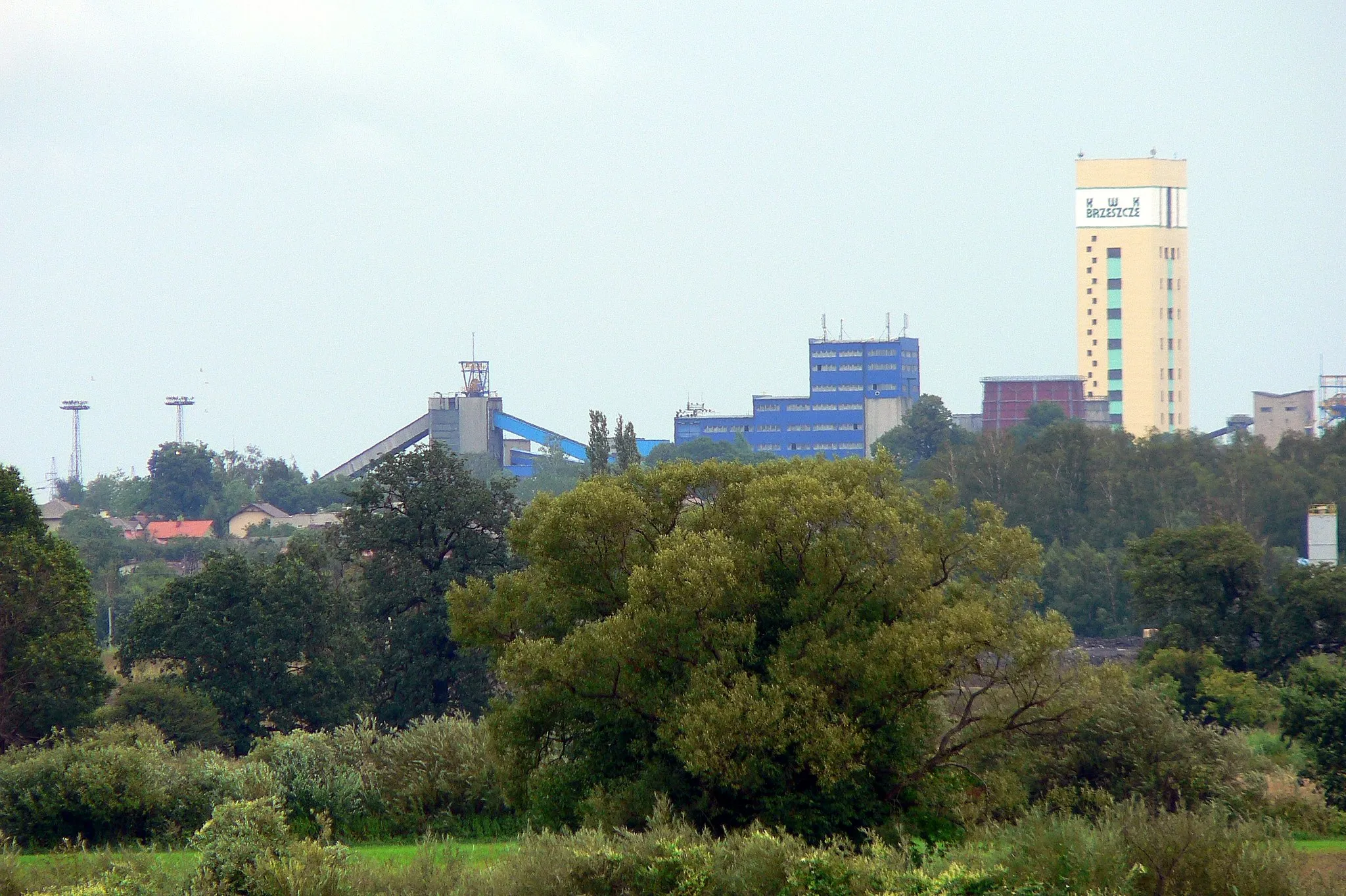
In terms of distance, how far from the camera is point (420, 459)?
124ft

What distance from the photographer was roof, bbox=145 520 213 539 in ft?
364

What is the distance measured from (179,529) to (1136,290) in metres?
95.3

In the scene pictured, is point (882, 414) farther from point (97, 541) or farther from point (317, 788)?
point (317, 788)

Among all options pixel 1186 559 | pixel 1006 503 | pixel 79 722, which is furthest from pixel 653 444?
pixel 79 722

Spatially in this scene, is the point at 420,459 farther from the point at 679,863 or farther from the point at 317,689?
the point at 679,863

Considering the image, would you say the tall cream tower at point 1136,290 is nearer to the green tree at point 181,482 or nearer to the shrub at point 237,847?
the green tree at point 181,482

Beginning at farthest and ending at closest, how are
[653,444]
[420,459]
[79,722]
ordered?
[653,444] < [420,459] < [79,722]

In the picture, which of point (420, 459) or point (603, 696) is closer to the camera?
point (603, 696)

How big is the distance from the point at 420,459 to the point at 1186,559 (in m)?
21.3

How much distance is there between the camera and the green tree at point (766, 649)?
642 inches

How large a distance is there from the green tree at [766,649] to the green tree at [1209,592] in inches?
875

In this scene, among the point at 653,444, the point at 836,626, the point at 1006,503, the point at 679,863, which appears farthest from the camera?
the point at 653,444

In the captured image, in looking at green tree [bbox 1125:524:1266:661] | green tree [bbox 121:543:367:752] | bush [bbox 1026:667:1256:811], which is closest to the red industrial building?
green tree [bbox 1125:524:1266:661]

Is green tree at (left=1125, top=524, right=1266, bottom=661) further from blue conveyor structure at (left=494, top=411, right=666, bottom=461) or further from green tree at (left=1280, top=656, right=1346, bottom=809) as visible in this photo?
blue conveyor structure at (left=494, top=411, right=666, bottom=461)
